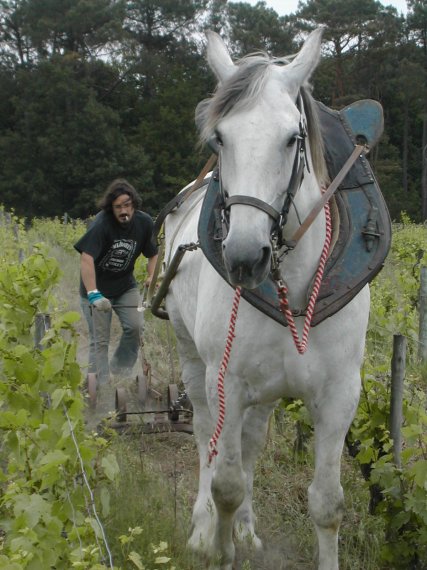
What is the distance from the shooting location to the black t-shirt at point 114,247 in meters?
5.63

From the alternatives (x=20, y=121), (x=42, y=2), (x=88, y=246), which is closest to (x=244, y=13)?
(x=42, y=2)

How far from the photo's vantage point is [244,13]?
43.5 meters

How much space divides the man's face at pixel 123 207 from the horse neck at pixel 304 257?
318cm

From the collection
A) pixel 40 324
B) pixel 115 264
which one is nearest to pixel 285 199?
pixel 40 324

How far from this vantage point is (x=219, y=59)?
2.55m

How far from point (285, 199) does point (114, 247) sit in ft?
12.0

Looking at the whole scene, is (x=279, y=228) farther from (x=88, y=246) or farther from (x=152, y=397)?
(x=152, y=397)

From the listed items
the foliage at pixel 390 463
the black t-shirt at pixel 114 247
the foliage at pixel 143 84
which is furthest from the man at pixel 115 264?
the foliage at pixel 143 84

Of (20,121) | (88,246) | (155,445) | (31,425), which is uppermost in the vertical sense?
(20,121)

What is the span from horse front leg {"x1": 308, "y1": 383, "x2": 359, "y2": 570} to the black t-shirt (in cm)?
323

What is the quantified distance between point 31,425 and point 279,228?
3.77 ft

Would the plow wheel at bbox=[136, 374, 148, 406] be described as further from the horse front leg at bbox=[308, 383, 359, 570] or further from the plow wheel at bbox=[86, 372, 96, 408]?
the horse front leg at bbox=[308, 383, 359, 570]

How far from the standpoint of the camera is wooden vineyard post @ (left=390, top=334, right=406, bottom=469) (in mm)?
3139

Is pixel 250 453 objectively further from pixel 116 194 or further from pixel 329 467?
pixel 116 194
